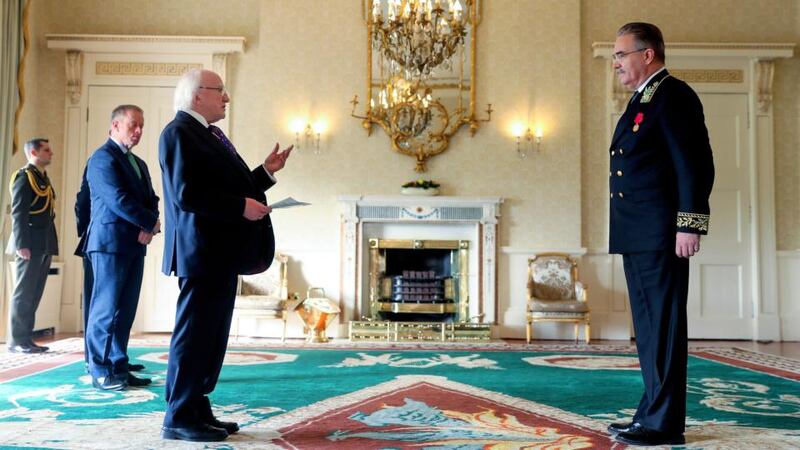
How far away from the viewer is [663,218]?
2.52 m

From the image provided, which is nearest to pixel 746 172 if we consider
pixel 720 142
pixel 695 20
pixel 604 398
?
pixel 720 142

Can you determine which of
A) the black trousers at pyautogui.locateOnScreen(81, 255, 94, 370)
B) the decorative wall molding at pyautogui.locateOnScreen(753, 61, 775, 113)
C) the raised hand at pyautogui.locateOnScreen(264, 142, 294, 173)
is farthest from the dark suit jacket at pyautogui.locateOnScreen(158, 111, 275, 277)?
the decorative wall molding at pyautogui.locateOnScreen(753, 61, 775, 113)

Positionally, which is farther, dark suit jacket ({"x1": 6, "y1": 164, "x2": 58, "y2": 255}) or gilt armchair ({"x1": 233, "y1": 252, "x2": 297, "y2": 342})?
gilt armchair ({"x1": 233, "y1": 252, "x2": 297, "y2": 342})

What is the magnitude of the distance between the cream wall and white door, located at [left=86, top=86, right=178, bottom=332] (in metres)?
0.41

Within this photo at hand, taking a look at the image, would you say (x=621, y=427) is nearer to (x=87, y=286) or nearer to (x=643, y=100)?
(x=643, y=100)

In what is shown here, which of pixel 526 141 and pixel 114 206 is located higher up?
pixel 526 141

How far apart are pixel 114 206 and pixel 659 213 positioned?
2.63 metres

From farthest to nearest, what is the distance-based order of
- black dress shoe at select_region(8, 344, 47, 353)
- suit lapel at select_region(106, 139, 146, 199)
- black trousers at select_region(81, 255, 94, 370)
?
1. black dress shoe at select_region(8, 344, 47, 353)
2. black trousers at select_region(81, 255, 94, 370)
3. suit lapel at select_region(106, 139, 146, 199)

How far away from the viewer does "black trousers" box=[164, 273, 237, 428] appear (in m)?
2.54

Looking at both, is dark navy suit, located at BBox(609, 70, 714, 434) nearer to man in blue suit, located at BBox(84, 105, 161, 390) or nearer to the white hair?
the white hair

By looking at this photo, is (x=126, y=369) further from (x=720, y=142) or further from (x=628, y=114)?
(x=720, y=142)

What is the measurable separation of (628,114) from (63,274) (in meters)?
6.70

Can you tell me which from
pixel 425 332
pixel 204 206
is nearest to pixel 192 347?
pixel 204 206

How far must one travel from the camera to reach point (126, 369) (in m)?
3.79
